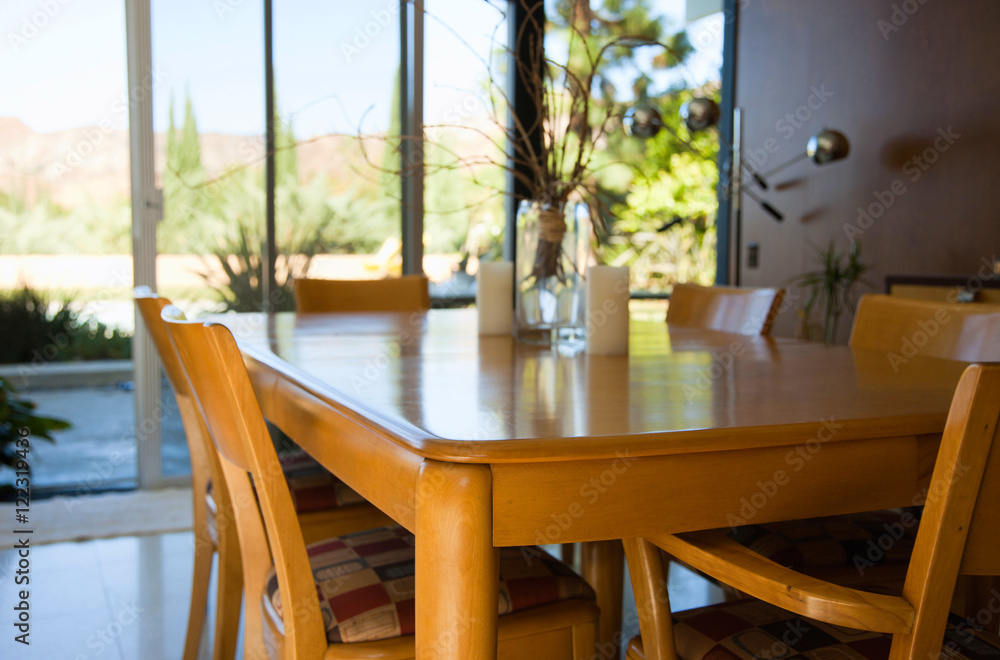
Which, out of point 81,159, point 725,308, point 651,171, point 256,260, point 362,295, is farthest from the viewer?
point 651,171

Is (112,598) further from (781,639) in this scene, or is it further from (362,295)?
(781,639)

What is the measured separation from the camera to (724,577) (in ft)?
3.01

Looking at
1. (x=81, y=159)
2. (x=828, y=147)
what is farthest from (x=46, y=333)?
(x=828, y=147)

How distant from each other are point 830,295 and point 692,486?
3.20m

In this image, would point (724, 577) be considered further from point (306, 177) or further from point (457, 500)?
point (306, 177)

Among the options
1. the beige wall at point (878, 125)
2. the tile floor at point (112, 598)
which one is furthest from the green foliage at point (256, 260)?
the beige wall at point (878, 125)

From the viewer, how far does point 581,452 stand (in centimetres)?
84

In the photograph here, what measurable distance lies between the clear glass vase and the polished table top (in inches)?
3.4

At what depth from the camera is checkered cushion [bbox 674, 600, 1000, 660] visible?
3.26 ft

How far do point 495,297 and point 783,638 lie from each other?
1.11 metres

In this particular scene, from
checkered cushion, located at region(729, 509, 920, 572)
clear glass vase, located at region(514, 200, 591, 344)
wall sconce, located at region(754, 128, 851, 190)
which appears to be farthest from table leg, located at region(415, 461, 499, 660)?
wall sconce, located at region(754, 128, 851, 190)

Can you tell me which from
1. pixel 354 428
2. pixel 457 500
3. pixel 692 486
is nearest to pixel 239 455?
pixel 354 428

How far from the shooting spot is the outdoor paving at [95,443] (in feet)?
11.5

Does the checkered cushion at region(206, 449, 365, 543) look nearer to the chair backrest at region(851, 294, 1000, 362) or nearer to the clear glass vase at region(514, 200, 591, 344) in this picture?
the clear glass vase at region(514, 200, 591, 344)
